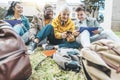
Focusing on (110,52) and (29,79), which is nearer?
(110,52)

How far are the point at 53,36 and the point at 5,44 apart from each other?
1824 millimetres

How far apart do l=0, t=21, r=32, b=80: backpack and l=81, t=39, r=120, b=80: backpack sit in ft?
1.61

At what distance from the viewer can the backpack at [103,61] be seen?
212cm

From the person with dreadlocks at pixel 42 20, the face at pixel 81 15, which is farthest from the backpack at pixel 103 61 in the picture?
the person with dreadlocks at pixel 42 20

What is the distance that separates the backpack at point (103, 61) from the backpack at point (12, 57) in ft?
1.61

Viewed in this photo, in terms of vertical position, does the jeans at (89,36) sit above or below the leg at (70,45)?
above

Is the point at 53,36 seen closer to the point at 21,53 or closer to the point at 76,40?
the point at 76,40

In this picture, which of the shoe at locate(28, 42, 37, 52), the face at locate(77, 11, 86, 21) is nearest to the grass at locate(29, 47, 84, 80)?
the shoe at locate(28, 42, 37, 52)

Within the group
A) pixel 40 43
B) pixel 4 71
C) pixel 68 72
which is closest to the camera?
pixel 4 71

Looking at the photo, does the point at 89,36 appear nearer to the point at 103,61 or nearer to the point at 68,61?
the point at 68,61

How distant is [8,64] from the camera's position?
2121 mm

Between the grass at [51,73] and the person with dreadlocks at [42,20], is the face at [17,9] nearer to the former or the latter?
the person with dreadlocks at [42,20]

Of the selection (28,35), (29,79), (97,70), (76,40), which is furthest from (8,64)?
(28,35)

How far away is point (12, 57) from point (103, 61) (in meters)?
0.70
